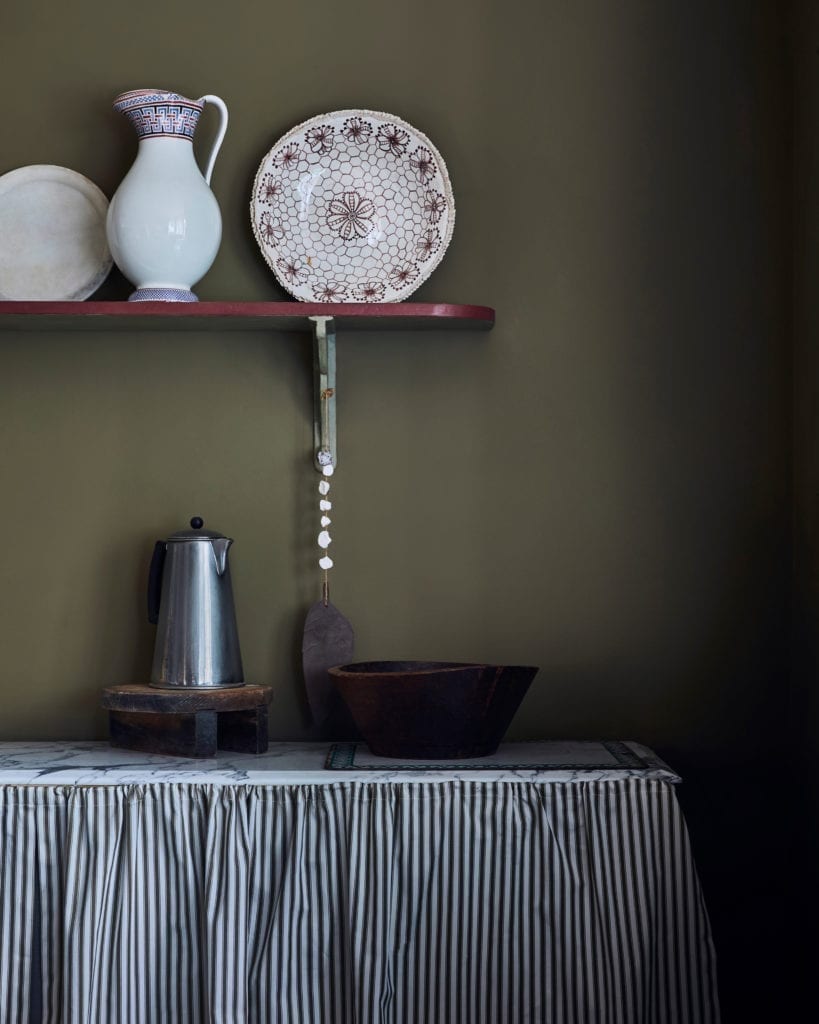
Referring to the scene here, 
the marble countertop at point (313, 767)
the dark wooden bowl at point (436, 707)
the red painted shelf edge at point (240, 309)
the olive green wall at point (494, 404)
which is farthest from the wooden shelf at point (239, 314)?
the marble countertop at point (313, 767)

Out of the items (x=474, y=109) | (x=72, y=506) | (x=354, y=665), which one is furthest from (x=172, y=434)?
(x=474, y=109)

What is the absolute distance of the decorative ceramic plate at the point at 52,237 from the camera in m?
2.05

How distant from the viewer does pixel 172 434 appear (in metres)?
2.09

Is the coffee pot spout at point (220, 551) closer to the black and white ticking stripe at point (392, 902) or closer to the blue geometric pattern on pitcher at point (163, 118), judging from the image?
the black and white ticking stripe at point (392, 902)

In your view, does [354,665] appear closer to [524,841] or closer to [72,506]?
[524,841]

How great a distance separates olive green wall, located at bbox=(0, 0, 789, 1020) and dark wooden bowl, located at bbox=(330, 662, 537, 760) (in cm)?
26

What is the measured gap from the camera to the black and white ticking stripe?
65.0 inches

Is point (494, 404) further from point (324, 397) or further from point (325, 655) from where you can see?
point (325, 655)

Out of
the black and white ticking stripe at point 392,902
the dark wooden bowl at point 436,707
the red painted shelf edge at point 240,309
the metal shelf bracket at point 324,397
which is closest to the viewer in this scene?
the black and white ticking stripe at point 392,902

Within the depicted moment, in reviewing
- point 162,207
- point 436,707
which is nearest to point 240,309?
point 162,207

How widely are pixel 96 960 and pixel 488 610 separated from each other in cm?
89

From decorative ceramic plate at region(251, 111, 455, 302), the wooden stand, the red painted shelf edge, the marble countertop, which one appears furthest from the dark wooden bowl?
decorative ceramic plate at region(251, 111, 455, 302)

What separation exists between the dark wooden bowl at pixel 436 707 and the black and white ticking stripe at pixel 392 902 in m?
0.13

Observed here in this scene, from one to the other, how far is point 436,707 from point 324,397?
2.03 ft
